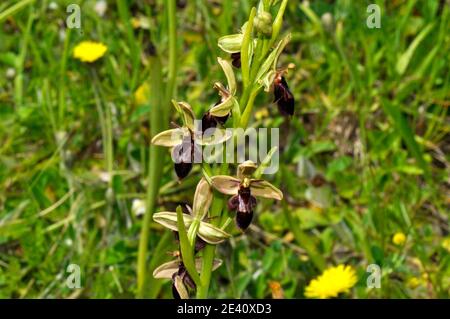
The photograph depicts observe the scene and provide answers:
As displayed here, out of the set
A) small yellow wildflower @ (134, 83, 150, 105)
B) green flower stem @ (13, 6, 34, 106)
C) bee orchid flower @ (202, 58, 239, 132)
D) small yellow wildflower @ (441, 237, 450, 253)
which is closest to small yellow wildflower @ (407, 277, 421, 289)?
small yellow wildflower @ (441, 237, 450, 253)

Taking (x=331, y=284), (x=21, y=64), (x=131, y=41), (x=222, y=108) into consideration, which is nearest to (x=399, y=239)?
(x=331, y=284)

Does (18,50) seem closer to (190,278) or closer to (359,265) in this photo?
(359,265)

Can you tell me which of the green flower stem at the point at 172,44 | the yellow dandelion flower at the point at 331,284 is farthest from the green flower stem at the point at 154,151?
the yellow dandelion flower at the point at 331,284

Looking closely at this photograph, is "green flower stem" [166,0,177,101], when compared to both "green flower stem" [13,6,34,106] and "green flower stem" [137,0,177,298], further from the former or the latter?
"green flower stem" [13,6,34,106]

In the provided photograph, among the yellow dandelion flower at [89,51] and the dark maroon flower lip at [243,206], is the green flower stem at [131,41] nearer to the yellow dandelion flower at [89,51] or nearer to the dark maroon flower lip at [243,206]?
the yellow dandelion flower at [89,51]

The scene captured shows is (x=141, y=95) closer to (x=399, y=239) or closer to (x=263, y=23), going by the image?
(x=399, y=239)
